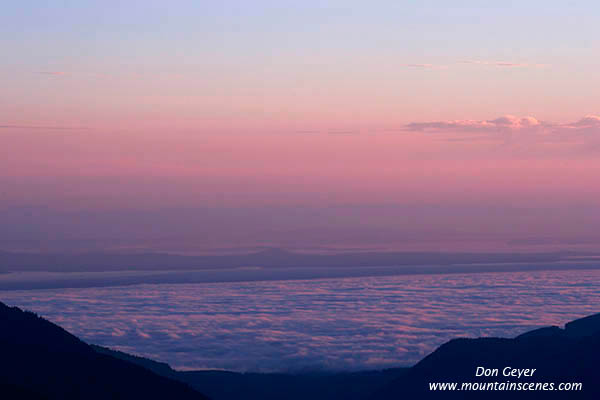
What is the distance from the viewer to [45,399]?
19762cm

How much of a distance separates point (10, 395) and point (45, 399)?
1746 centimetres

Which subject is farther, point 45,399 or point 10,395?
point 45,399

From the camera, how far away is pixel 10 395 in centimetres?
18125
